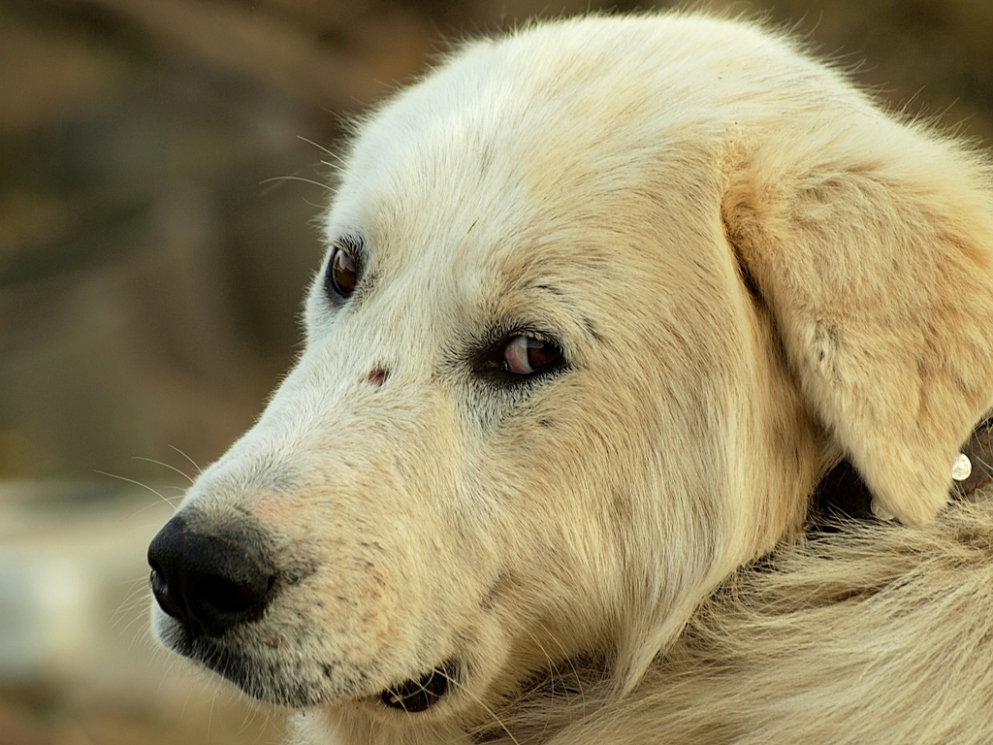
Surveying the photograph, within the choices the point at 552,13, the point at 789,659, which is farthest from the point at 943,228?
the point at 552,13

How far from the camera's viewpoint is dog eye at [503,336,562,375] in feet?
7.95

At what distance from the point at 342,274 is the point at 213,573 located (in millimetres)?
938

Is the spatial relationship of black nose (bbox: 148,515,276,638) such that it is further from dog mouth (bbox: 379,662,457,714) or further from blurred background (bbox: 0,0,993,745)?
blurred background (bbox: 0,0,993,745)

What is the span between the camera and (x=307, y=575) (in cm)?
215

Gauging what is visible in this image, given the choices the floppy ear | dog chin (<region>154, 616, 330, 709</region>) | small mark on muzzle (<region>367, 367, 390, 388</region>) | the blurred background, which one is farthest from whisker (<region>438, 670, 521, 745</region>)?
the blurred background

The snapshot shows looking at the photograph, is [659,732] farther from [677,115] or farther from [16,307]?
[16,307]

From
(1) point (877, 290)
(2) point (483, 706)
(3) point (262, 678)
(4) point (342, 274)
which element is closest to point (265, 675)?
(3) point (262, 678)

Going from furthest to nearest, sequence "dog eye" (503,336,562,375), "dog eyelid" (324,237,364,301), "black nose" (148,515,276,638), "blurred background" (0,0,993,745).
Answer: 1. "blurred background" (0,0,993,745)
2. "dog eyelid" (324,237,364,301)
3. "dog eye" (503,336,562,375)
4. "black nose" (148,515,276,638)

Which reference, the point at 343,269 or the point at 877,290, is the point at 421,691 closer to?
the point at 343,269

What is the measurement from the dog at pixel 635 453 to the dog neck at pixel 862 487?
0.03 m

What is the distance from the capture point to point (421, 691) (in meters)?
2.40

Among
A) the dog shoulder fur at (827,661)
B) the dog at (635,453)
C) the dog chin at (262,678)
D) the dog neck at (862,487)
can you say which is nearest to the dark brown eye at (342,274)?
the dog at (635,453)

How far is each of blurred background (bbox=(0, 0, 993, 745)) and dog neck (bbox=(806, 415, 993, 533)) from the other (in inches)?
120

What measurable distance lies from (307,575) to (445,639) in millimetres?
342
